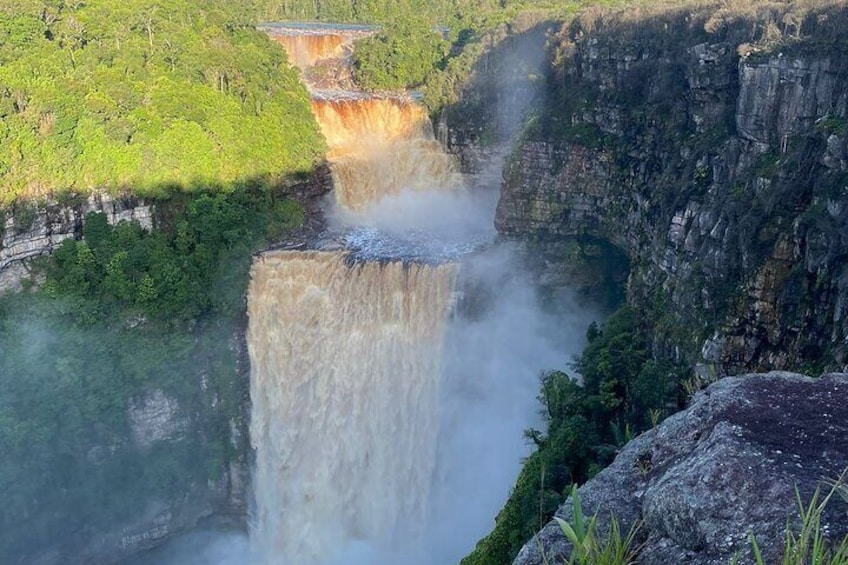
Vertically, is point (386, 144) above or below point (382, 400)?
above

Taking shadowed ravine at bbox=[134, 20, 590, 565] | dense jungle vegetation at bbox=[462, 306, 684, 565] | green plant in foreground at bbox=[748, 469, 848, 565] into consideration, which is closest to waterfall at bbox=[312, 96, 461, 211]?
shadowed ravine at bbox=[134, 20, 590, 565]

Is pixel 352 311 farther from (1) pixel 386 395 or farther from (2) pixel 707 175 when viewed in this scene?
(2) pixel 707 175

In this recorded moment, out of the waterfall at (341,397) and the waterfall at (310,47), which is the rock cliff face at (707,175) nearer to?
the waterfall at (341,397)

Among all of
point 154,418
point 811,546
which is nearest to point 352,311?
point 154,418

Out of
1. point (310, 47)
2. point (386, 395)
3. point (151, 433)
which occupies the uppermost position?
point (310, 47)

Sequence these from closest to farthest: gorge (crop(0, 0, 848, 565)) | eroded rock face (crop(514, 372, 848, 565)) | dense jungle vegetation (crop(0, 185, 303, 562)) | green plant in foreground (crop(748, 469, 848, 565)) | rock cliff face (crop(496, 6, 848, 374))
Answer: green plant in foreground (crop(748, 469, 848, 565)), eroded rock face (crop(514, 372, 848, 565)), rock cliff face (crop(496, 6, 848, 374)), gorge (crop(0, 0, 848, 565)), dense jungle vegetation (crop(0, 185, 303, 562))

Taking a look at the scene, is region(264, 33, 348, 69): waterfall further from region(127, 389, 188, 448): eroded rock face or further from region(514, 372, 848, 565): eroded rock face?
region(514, 372, 848, 565): eroded rock face
